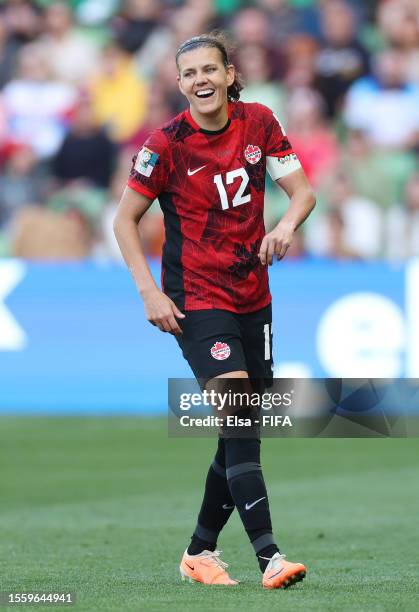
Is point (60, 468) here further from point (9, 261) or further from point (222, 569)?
point (222, 569)

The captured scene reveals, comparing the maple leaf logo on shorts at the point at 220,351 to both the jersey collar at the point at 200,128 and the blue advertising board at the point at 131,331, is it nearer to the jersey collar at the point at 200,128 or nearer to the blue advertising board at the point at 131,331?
the jersey collar at the point at 200,128

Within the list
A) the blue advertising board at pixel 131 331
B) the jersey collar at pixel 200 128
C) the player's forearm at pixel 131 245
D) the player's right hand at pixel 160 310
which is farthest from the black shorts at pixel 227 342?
the blue advertising board at pixel 131 331

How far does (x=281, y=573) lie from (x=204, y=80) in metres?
2.09

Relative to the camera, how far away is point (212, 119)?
5.84 meters

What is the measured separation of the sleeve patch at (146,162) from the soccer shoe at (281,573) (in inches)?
67.2

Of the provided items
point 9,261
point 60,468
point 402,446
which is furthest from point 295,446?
point 9,261

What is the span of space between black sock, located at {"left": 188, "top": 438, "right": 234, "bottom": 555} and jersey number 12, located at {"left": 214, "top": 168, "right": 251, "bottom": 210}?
3.79 ft

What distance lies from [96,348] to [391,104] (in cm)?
516

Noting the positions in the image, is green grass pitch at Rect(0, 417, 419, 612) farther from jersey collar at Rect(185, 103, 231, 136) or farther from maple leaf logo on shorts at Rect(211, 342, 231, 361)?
jersey collar at Rect(185, 103, 231, 136)

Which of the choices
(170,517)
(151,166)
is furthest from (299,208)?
(170,517)

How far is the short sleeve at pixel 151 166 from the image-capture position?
578cm

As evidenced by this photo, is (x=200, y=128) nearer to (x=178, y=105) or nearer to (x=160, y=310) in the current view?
(x=160, y=310)

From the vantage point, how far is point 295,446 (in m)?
12.7

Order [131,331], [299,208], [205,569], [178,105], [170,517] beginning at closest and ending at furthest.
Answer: [299,208] → [205,569] → [170,517] → [131,331] → [178,105]
